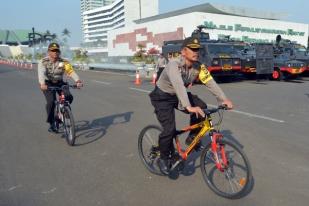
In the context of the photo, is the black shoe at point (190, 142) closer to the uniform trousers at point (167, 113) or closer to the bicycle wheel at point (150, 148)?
the uniform trousers at point (167, 113)

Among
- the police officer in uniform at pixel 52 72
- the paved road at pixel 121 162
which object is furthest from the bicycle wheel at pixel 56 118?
the paved road at pixel 121 162

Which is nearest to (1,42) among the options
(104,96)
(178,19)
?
(178,19)

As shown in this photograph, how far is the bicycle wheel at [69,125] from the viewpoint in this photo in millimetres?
6324

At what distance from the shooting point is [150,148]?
Result: 16.4 ft

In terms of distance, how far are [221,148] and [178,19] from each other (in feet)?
160

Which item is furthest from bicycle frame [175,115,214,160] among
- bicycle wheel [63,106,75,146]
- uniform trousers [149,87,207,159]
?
bicycle wheel [63,106,75,146]

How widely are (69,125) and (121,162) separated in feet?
5.03

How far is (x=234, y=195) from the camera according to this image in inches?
157

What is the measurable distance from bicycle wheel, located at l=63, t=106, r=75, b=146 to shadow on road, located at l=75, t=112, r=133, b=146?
18 cm

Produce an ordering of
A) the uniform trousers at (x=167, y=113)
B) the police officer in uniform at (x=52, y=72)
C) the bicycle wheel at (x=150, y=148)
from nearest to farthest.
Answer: the uniform trousers at (x=167, y=113) → the bicycle wheel at (x=150, y=148) → the police officer in uniform at (x=52, y=72)

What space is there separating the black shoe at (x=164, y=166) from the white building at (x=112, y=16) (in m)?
88.1

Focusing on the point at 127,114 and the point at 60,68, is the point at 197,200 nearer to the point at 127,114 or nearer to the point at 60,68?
the point at 60,68

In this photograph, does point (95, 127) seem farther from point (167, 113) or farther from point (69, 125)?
point (167, 113)

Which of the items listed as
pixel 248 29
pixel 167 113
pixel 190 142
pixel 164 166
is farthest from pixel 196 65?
pixel 248 29
